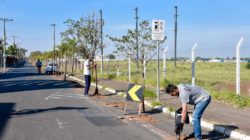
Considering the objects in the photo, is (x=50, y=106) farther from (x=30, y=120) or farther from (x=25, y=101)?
(x=30, y=120)

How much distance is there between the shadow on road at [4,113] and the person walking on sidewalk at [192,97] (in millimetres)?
4071

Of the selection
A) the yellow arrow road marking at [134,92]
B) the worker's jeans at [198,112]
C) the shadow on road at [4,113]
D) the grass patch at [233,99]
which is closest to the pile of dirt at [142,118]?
the yellow arrow road marking at [134,92]

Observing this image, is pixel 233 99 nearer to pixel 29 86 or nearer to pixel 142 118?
pixel 142 118

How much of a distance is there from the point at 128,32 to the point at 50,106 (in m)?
11.9

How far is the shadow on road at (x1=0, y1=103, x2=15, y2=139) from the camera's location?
11749 millimetres

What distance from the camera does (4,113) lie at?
14469 millimetres

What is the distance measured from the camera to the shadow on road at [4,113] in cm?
1175

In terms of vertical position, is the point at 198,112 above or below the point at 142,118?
above

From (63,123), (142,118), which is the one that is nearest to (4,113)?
(63,123)

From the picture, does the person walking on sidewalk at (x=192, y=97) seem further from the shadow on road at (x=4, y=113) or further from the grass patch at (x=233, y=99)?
the grass patch at (x=233, y=99)

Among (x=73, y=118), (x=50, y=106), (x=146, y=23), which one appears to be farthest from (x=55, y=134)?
(x=146, y=23)

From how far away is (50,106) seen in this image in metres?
16.7

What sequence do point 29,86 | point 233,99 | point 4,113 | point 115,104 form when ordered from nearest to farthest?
point 4,113
point 233,99
point 115,104
point 29,86

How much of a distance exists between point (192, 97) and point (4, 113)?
7.15 metres
